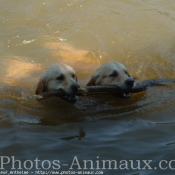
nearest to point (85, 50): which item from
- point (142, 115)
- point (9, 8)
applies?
point (9, 8)

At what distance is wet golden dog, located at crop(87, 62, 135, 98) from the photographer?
700 centimetres

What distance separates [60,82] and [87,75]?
5.15 feet

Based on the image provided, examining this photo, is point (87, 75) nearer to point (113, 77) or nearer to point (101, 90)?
point (113, 77)

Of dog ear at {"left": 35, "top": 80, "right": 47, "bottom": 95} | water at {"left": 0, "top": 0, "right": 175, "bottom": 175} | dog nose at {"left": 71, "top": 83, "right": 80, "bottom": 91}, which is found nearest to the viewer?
water at {"left": 0, "top": 0, "right": 175, "bottom": 175}

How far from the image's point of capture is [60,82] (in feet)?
22.8

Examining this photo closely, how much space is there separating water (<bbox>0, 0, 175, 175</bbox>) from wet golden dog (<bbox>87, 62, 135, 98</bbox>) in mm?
279

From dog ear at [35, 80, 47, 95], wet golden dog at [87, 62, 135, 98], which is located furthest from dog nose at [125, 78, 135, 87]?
dog ear at [35, 80, 47, 95]

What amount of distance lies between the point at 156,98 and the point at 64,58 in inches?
107

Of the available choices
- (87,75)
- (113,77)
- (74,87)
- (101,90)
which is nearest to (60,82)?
(74,87)

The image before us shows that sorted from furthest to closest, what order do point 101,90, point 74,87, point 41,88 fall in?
point 41,88 → point 101,90 → point 74,87

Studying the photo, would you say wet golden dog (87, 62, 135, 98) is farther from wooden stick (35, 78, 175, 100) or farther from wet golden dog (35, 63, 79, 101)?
wet golden dog (35, 63, 79, 101)

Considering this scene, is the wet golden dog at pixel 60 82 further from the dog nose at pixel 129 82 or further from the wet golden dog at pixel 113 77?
the dog nose at pixel 129 82

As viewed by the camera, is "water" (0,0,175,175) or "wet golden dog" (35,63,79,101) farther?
"wet golden dog" (35,63,79,101)

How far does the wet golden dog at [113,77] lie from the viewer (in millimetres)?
7000
